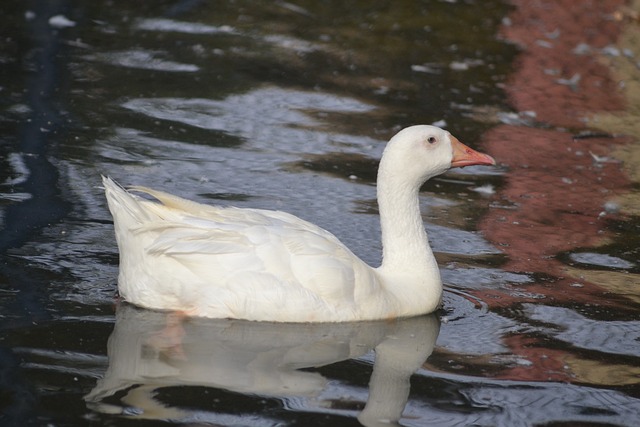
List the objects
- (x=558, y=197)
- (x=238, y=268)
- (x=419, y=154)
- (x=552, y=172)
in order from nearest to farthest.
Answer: (x=238, y=268) → (x=419, y=154) → (x=558, y=197) → (x=552, y=172)

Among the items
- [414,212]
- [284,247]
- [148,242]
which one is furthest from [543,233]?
[148,242]

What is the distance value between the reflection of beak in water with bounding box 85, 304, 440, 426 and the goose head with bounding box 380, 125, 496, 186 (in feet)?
2.86

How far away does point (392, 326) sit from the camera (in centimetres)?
632

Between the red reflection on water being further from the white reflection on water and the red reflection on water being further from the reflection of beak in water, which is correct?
the white reflection on water

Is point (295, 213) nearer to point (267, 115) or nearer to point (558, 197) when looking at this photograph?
point (558, 197)

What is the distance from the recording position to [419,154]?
257 inches

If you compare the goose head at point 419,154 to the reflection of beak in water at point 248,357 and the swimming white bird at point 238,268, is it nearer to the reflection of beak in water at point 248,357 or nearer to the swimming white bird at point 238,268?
the swimming white bird at point 238,268

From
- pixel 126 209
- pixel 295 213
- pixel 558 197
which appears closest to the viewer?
pixel 126 209

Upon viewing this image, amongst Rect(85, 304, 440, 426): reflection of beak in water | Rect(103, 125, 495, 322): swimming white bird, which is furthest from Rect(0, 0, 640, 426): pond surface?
Rect(103, 125, 495, 322): swimming white bird

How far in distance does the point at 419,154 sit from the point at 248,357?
1705 mm

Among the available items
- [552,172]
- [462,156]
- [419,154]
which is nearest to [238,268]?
[419,154]

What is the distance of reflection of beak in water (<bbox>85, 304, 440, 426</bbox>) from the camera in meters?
5.07

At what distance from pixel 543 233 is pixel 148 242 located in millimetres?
3337

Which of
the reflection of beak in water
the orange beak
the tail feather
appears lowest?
the reflection of beak in water
